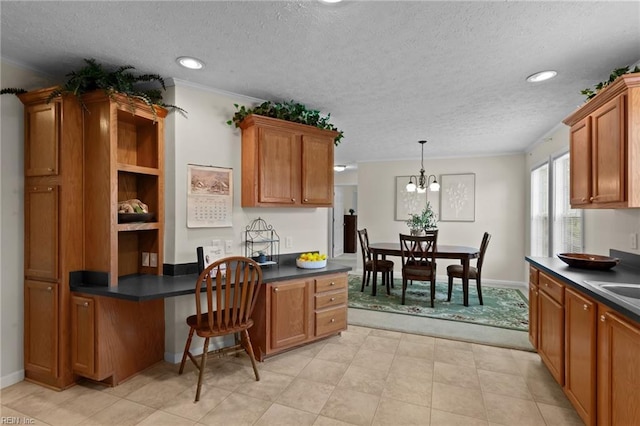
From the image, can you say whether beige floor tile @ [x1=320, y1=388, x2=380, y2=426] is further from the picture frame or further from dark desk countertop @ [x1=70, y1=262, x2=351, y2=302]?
the picture frame

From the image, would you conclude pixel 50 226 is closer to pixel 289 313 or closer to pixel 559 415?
pixel 289 313

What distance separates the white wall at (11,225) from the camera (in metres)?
2.36

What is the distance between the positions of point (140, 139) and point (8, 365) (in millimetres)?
2000

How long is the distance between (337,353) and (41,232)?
2.62m

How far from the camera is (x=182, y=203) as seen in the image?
9.12 ft

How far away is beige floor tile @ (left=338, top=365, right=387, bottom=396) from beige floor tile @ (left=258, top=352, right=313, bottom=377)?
40cm

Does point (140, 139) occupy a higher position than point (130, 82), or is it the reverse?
point (130, 82)

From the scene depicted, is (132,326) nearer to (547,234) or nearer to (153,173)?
(153,173)

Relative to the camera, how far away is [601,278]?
2117 mm

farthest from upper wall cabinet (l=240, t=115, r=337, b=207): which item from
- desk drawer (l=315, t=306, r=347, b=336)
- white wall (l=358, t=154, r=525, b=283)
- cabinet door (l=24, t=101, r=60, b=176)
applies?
white wall (l=358, t=154, r=525, b=283)

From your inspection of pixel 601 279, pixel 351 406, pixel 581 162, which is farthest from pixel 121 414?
pixel 581 162

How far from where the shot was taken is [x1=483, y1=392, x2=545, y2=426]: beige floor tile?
6.68ft

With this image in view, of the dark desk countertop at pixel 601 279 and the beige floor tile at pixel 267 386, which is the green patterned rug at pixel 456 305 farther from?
the beige floor tile at pixel 267 386

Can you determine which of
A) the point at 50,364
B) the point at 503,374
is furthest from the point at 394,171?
the point at 50,364
